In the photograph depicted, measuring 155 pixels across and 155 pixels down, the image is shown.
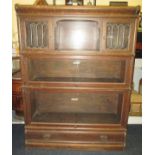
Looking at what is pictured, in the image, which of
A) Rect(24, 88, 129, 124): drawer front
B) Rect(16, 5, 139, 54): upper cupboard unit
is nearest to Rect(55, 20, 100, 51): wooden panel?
Rect(16, 5, 139, 54): upper cupboard unit

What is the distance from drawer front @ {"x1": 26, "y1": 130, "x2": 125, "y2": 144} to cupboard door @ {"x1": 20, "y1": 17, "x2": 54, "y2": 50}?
37.8 inches

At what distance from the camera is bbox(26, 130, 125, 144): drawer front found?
2230 mm

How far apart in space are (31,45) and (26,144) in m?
1.14

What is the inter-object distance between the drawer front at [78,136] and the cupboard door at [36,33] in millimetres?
960

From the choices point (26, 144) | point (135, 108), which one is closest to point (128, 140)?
point (135, 108)

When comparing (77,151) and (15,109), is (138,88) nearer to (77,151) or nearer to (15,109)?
(77,151)

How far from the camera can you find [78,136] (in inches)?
88.6

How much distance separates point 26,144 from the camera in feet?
7.52

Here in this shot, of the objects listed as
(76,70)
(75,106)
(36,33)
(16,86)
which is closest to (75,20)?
(36,33)

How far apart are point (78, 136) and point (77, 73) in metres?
0.72

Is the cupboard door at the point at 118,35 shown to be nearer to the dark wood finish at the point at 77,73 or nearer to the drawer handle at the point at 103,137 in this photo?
the dark wood finish at the point at 77,73

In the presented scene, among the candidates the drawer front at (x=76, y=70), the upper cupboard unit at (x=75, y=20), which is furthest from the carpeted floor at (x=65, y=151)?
the upper cupboard unit at (x=75, y=20)

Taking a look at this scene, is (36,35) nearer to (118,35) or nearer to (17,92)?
(118,35)

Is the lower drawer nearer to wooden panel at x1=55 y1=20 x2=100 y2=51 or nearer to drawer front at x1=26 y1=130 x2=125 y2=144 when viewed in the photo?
drawer front at x1=26 y1=130 x2=125 y2=144
